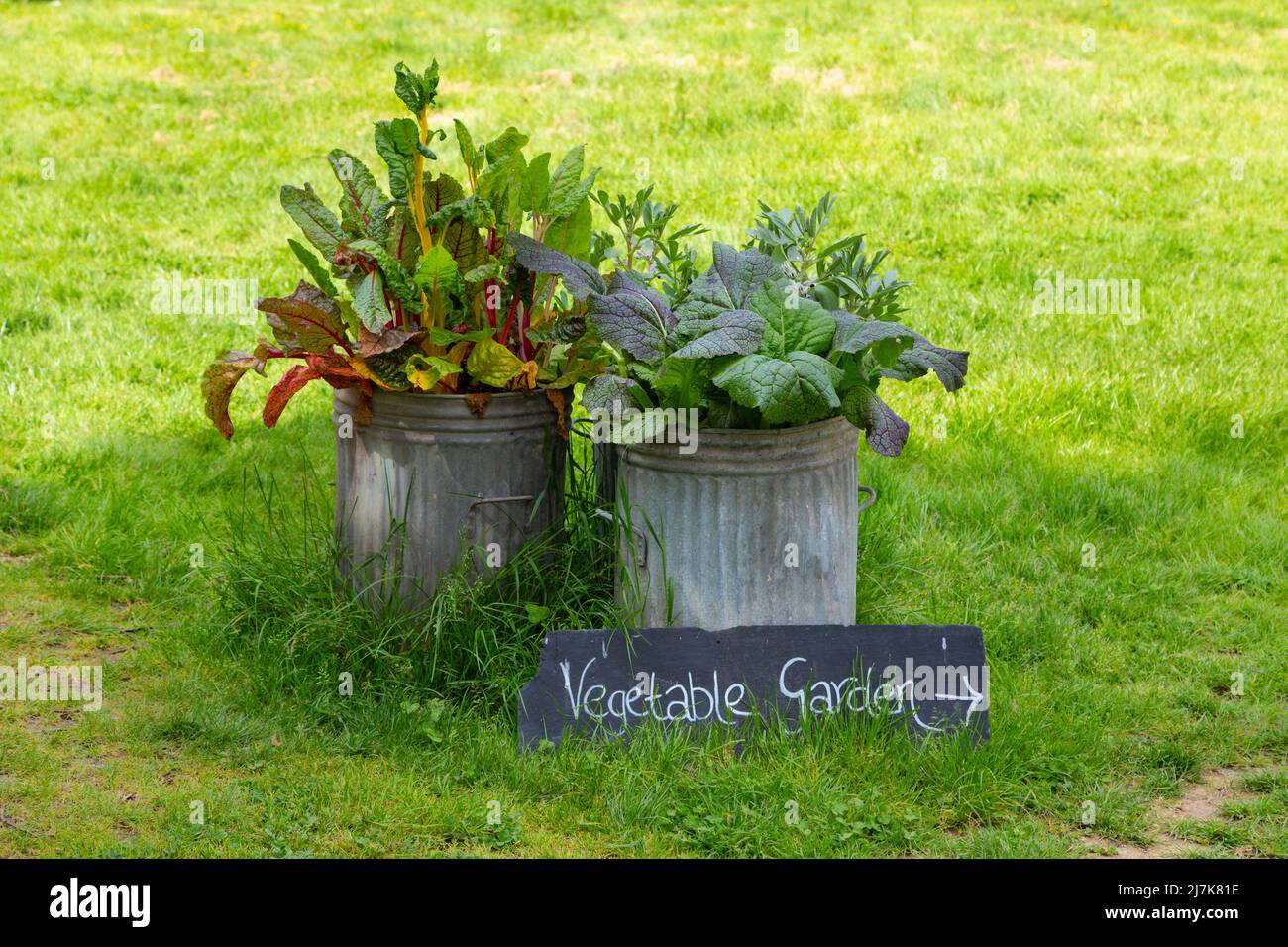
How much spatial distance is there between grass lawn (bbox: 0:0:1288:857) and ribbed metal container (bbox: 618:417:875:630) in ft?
1.06

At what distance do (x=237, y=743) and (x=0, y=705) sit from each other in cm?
79

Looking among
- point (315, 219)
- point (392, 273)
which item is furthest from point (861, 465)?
point (315, 219)

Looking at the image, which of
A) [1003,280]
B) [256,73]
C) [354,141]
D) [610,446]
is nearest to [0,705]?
[610,446]

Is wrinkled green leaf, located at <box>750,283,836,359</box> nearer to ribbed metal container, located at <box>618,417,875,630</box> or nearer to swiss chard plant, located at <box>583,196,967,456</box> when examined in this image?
swiss chard plant, located at <box>583,196,967,456</box>

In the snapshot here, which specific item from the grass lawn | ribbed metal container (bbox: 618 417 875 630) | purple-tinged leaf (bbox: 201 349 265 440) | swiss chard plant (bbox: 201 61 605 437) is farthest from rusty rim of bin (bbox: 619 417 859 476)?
purple-tinged leaf (bbox: 201 349 265 440)

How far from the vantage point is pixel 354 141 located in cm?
1001

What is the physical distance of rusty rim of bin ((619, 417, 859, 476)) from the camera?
11.2 feet

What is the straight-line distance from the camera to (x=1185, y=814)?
11.1 feet

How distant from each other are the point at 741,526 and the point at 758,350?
0.44 meters

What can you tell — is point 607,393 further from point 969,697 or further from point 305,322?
point 969,697

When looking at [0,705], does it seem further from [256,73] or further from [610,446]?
[256,73]

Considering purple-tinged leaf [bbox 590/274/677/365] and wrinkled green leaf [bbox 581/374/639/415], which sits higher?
purple-tinged leaf [bbox 590/274/677/365]

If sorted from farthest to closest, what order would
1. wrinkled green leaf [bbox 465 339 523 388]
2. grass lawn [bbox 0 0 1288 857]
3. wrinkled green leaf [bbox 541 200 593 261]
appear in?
wrinkled green leaf [bbox 541 200 593 261] → wrinkled green leaf [bbox 465 339 523 388] → grass lawn [bbox 0 0 1288 857]
